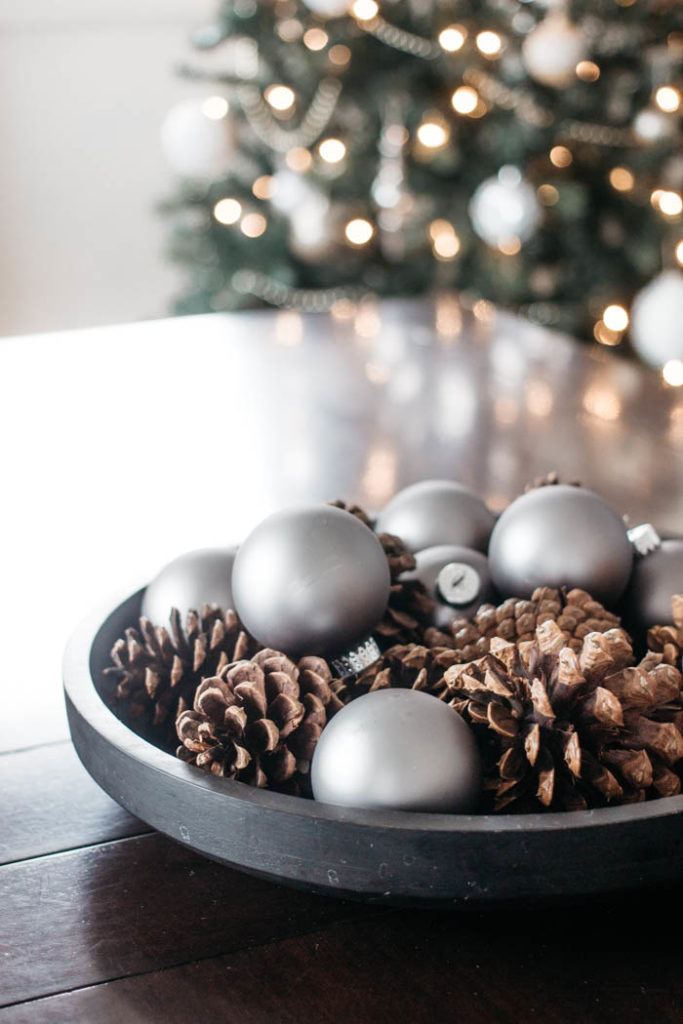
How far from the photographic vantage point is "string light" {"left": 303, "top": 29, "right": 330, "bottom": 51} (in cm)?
251

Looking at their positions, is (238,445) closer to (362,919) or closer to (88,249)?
(362,919)

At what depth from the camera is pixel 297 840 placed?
0.43 metres

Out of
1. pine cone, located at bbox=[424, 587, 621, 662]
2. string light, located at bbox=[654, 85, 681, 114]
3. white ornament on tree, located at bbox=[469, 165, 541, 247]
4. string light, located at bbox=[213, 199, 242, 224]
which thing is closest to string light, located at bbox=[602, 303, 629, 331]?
white ornament on tree, located at bbox=[469, 165, 541, 247]

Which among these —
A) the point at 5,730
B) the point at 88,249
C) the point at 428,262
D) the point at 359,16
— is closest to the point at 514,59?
the point at 359,16

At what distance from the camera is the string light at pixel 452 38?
2.36m

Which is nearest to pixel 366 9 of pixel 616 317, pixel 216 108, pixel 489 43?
pixel 489 43

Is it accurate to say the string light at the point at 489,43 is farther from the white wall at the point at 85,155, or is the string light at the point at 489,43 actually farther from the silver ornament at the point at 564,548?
the silver ornament at the point at 564,548

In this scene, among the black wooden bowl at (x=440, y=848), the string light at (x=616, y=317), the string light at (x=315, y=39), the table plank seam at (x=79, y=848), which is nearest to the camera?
the black wooden bowl at (x=440, y=848)

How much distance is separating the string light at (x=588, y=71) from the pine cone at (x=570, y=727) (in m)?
2.14

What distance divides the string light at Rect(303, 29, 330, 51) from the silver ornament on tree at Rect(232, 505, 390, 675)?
2198 millimetres

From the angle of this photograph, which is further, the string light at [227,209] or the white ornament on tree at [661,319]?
the string light at [227,209]

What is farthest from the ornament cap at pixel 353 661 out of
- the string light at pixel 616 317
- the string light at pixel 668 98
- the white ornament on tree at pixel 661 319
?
the string light at pixel 616 317

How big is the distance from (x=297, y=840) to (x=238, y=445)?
736 mm

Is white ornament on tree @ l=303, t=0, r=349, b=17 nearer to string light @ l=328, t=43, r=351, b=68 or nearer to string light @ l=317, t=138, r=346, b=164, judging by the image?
string light @ l=328, t=43, r=351, b=68
